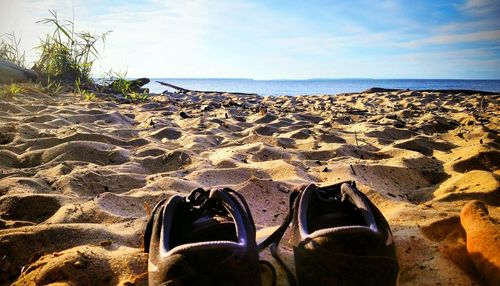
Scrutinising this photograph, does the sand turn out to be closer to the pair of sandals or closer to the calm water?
the pair of sandals

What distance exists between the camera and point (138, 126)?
4672 mm

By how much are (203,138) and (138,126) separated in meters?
1.22

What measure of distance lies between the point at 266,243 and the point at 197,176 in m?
1.22

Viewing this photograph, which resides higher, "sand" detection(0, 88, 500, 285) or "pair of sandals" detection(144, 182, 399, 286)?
"pair of sandals" detection(144, 182, 399, 286)

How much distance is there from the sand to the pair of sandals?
24cm

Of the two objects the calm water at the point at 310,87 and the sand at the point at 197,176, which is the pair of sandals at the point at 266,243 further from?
the calm water at the point at 310,87

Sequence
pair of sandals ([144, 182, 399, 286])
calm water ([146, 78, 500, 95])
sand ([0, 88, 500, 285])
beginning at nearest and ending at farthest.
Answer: pair of sandals ([144, 182, 399, 286]) < sand ([0, 88, 500, 285]) < calm water ([146, 78, 500, 95])

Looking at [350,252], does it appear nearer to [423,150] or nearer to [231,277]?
[231,277]

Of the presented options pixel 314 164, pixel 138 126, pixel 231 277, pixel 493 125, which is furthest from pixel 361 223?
pixel 493 125

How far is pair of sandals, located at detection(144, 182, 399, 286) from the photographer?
106cm

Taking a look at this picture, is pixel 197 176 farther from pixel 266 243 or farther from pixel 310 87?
pixel 310 87

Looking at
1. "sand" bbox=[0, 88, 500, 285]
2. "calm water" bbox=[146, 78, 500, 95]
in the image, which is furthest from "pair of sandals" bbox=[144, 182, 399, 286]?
"calm water" bbox=[146, 78, 500, 95]

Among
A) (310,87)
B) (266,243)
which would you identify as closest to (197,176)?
(266,243)

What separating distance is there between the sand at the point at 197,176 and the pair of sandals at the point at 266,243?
24cm
